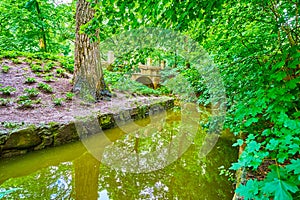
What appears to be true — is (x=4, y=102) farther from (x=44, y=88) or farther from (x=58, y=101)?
(x=44, y=88)

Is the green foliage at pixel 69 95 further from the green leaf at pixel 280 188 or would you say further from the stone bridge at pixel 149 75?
the stone bridge at pixel 149 75

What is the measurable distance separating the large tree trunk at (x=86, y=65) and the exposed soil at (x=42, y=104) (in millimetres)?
309

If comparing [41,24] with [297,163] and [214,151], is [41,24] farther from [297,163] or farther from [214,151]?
[297,163]

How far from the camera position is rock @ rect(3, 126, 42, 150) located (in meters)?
2.38

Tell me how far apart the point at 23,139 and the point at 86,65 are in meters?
2.29

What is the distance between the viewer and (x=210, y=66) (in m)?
2.04

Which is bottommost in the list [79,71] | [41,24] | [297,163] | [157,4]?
[297,163]

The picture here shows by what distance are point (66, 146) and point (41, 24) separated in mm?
5127

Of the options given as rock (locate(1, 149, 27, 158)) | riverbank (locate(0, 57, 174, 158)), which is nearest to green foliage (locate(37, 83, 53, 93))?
riverbank (locate(0, 57, 174, 158))

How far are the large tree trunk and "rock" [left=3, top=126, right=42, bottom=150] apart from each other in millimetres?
1774

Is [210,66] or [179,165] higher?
[210,66]

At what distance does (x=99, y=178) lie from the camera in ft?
6.79

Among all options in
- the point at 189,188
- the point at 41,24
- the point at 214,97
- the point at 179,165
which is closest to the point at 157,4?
the point at 214,97

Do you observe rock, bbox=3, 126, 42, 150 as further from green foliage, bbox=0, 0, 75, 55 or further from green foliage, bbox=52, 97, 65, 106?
green foliage, bbox=0, 0, 75, 55
